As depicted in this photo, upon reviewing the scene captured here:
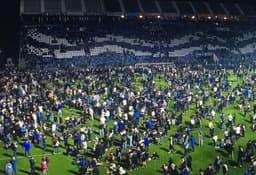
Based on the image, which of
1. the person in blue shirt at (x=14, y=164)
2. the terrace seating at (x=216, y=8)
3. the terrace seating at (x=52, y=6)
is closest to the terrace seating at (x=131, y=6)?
the terrace seating at (x=52, y=6)

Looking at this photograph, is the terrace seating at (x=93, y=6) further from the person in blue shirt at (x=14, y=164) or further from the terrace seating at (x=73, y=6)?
the person in blue shirt at (x=14, y=164)

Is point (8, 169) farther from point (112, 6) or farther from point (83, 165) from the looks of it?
point (112, 6)

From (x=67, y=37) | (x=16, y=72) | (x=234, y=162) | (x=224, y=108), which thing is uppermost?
(x=67, y=37)

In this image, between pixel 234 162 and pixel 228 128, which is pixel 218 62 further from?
pixel 234 162

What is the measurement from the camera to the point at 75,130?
44281mm

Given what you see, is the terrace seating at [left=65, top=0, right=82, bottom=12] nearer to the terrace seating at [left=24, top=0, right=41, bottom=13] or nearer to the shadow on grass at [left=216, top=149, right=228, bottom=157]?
the terrace seating at [left=24, top=0, right=41, bottom=13]

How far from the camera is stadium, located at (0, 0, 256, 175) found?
4175 centimetres

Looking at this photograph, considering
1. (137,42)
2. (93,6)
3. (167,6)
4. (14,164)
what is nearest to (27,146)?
(14,164)

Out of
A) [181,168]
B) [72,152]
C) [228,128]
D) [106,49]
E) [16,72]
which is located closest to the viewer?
[181,168]

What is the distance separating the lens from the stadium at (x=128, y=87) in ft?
137

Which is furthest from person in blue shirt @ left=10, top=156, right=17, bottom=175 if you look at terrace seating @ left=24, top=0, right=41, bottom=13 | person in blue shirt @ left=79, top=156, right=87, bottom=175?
terrace seating @ left=24, top=0, right=41, bottom=13

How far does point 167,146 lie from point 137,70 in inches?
846

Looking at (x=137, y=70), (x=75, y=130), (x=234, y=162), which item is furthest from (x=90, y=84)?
(x=234, y=162)

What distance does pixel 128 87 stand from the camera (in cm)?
5722
